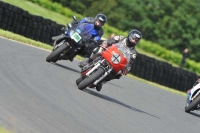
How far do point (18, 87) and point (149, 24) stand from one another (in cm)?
7809

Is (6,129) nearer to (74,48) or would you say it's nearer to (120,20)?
(74,48)

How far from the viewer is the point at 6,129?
779 cm

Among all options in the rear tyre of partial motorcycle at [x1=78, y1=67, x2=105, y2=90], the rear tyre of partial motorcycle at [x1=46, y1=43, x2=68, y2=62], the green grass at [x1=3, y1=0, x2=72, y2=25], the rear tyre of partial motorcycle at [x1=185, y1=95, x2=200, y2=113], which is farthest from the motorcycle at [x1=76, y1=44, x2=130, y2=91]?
the green grass at [x1=3, y1=0, x2=72, y2=25]

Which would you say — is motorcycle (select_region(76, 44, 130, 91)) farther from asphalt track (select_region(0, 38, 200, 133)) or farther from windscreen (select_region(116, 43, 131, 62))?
asphalt track (select_region(0, 38, 200, 133))

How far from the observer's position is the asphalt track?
8.98m

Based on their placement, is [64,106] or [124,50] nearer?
[64,106]

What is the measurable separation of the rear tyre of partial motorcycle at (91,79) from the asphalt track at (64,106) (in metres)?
A: 0.19

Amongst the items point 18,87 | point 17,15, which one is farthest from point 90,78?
point 17,15

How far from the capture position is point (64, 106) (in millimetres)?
10820

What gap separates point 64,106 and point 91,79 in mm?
2859

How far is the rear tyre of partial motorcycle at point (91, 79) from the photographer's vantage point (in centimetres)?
1363

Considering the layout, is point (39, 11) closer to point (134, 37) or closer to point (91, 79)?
point (134, 37)

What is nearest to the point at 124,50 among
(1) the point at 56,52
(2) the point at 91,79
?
(2) the point at 91,79

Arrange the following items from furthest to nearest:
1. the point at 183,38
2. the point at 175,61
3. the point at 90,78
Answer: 1. the point at 183,38
2. the point at 175,61
3. the point at 90,78
